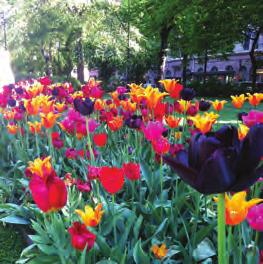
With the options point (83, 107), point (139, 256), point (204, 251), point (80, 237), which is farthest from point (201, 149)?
point (83, 107)

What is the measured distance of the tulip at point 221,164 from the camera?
3.23ft

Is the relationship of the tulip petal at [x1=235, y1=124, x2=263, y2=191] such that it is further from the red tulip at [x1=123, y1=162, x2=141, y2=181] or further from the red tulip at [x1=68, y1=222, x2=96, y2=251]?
the red tulip at [x1=123, y1=162, x2=141, y2=181]

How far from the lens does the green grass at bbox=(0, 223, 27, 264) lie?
314 cm

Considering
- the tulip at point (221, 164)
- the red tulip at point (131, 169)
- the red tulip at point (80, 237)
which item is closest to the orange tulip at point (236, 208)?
the tulip at point (221, 164)

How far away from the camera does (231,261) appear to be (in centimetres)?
206

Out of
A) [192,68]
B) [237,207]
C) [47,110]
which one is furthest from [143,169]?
[192,68]

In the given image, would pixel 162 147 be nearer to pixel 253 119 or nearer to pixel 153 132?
pixel 153 132

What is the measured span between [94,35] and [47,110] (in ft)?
68.0

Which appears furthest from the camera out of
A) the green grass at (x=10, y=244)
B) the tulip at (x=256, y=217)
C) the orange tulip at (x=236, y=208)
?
the green grass at (x=10, y=244)

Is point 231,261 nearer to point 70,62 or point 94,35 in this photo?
point 94,35

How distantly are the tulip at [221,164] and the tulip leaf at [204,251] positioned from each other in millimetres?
1245

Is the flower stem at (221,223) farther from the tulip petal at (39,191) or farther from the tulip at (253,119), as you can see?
the tulip at (253,119)

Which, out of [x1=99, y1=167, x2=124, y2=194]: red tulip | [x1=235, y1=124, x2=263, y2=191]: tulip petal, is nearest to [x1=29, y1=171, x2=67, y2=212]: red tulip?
[x1=99, y1=167, x2=124, y2=194]: red tulip

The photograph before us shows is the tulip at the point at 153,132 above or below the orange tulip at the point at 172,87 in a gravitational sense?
below
